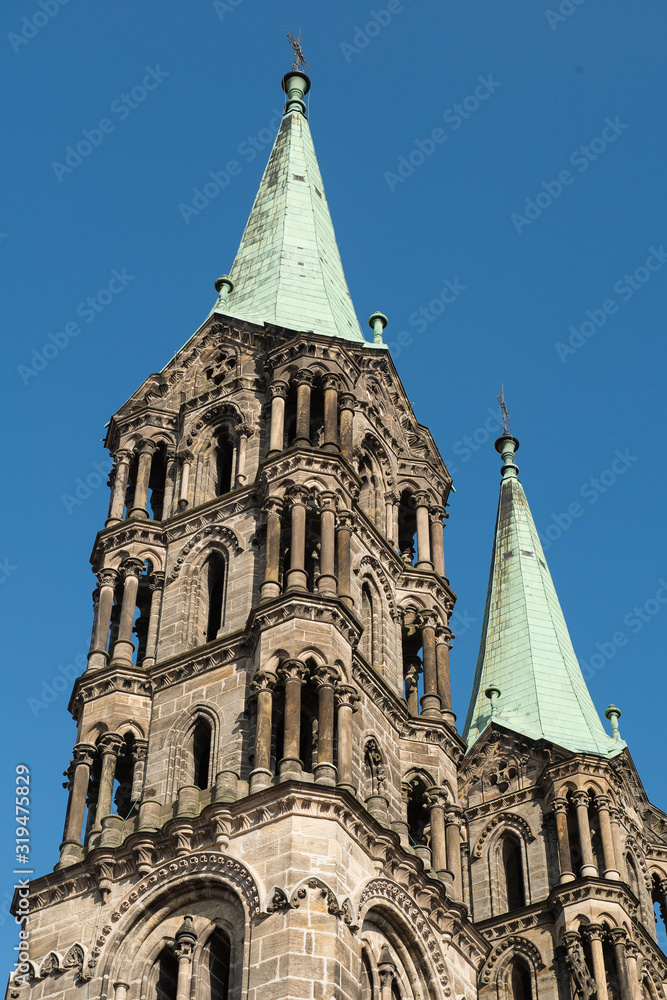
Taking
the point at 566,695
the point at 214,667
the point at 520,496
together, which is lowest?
the point at 214,667

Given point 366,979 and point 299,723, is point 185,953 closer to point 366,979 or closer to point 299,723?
point 366,979

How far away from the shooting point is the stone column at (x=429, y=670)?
44312mm

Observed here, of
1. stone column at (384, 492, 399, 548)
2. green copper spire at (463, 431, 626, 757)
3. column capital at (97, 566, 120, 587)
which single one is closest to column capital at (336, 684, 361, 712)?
column capital at (97, 566, 120, 587)

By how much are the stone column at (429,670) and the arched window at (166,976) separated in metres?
9.71

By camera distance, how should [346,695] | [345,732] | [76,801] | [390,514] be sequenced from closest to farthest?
[345,732] → [346,695] → [76,801] → [390,514]

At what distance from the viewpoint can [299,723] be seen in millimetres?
38188

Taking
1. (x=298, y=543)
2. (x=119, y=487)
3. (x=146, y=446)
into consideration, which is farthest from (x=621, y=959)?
(x=146, y=446)

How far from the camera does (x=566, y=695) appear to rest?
5403 centimetres

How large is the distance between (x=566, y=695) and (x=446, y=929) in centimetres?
1600

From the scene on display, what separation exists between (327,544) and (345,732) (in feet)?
17.5

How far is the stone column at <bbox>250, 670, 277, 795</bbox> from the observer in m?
37.3

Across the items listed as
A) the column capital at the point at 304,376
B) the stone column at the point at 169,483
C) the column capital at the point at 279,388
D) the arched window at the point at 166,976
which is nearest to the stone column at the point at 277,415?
the column capital at the point at 279,388

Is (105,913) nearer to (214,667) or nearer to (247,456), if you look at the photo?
(214,667)

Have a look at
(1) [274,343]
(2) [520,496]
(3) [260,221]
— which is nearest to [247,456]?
(1) [274,343]
